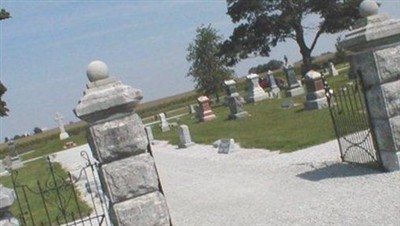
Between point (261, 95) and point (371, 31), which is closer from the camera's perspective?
point (371, 31)

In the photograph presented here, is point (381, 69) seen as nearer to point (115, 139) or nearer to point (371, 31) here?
point (371, 31)

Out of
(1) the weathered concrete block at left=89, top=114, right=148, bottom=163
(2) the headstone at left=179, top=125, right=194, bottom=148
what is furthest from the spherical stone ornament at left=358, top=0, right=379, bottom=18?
(2) the headstone at left=179, top=125, right=194, bottom=148

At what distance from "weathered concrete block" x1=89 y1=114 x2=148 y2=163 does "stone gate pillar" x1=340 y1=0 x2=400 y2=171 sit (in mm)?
4317

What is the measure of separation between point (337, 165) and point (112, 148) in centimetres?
586

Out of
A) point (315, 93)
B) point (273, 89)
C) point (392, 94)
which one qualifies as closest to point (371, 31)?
point (392, 94)

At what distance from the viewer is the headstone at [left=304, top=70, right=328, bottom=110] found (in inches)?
886

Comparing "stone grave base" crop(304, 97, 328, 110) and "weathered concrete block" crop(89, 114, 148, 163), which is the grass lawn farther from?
"weathered concrete block" crop(89, 114, 148, 163)

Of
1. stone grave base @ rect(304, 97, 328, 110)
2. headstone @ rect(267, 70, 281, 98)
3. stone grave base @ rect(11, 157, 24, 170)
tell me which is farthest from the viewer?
headstone @ rect(267, 70, 281, 98)

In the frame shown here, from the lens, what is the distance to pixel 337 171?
33.4 feet

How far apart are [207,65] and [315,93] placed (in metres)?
23.0

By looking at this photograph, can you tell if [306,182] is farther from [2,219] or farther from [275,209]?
[2,219]

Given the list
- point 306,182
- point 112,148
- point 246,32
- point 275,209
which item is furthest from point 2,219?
point 246,32

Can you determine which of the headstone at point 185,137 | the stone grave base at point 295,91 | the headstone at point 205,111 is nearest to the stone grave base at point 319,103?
the headstone at point 185,137

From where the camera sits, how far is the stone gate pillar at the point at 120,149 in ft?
20.7
